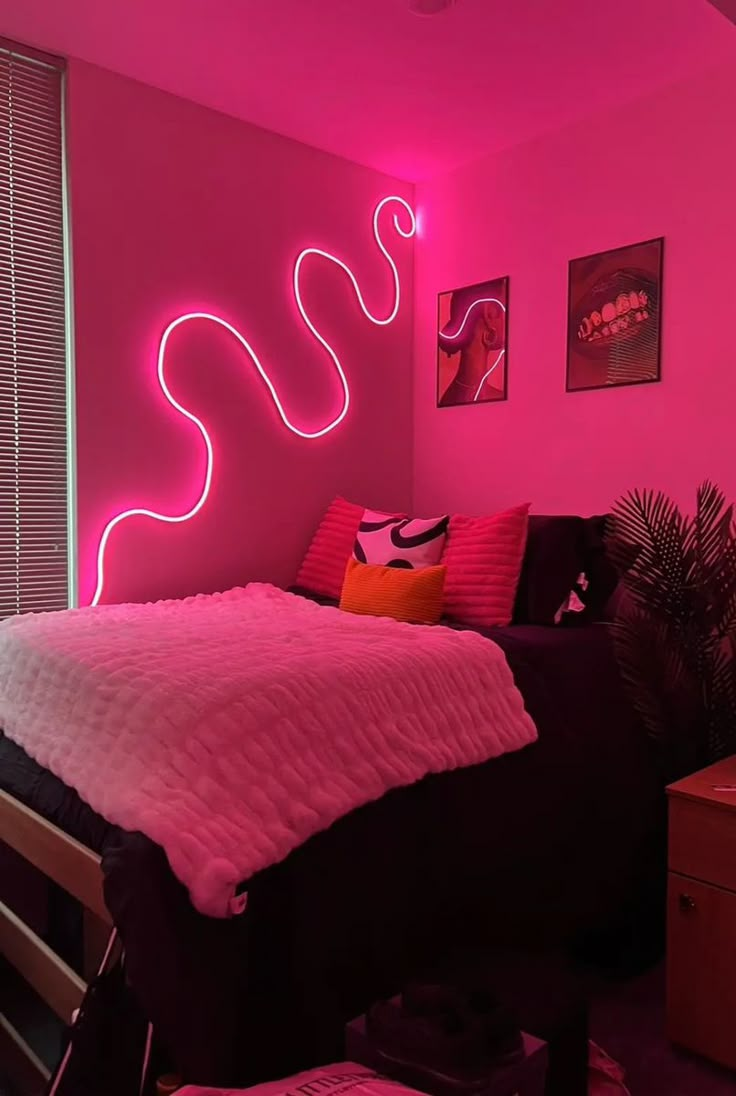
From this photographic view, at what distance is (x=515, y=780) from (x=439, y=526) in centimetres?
99

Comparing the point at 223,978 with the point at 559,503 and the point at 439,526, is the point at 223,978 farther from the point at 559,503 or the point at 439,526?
the point at 559,503

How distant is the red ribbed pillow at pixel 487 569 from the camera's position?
8.01ft

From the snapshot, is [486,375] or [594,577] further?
[486,375]

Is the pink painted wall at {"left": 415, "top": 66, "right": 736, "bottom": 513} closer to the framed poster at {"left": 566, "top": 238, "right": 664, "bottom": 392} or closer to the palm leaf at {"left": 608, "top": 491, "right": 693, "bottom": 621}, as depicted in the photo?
the framed poster at {"left": 566, "top": 238, "right": 664, "bottom": 392}

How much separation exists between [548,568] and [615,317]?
94 cm

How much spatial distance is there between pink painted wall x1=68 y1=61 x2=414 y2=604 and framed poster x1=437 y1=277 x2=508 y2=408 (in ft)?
0.70

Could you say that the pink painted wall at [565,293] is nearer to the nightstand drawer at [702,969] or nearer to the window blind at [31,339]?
the nightstand drawer at [702,969]

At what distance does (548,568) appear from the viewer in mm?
2484

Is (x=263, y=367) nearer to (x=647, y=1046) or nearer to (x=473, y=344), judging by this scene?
(x=473, y=344)

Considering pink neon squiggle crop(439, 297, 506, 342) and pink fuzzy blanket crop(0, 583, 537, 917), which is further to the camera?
pink neon squiggle crop(439, 297, 506, 342)

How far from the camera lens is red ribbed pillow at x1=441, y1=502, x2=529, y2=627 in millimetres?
2441

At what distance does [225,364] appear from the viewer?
2.98 meters

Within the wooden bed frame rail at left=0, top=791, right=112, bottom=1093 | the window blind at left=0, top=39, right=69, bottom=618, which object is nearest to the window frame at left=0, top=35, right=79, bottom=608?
the window blind at left=0, top=39, right=69, bottom=618

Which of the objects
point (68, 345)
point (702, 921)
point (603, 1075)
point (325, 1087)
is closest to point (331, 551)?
point (68, 345)
